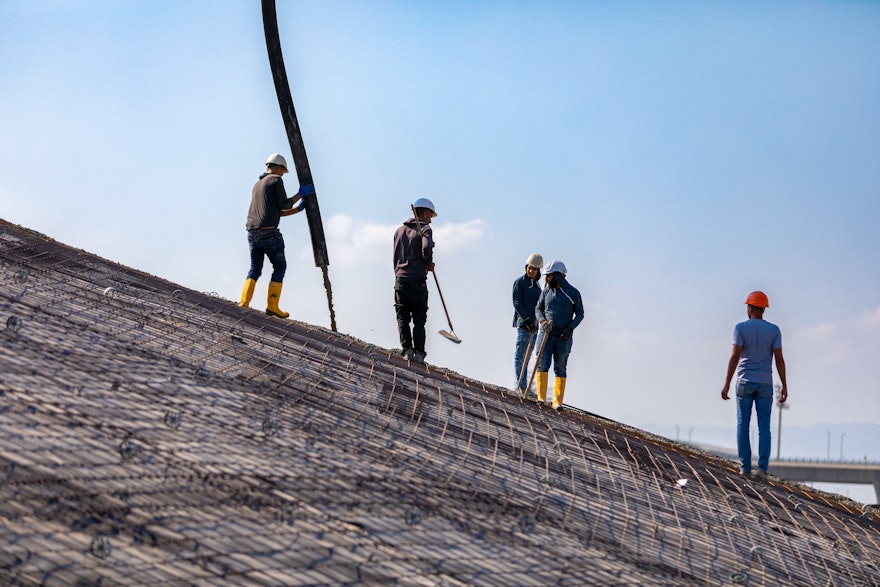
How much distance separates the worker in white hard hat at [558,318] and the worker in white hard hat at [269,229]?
2.76 metres

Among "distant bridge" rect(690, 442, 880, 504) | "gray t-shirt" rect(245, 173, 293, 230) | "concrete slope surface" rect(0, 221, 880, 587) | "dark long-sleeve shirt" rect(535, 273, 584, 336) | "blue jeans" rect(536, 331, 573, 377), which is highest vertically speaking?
"distant bridge" rect(690, 442, 880, 504)

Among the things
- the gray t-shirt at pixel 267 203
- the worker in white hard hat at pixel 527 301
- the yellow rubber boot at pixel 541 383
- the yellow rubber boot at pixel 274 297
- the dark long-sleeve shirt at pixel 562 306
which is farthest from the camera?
the worker in white hard hat at pixel 527 301

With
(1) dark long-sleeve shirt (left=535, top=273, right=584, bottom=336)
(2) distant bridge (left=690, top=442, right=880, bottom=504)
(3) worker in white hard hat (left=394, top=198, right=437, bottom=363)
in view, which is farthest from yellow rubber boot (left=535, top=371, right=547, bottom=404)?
(2) distant bridge (left=690, top=442, right=880, bottom=504)

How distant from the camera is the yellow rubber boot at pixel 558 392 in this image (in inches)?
399

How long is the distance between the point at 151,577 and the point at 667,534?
351cm

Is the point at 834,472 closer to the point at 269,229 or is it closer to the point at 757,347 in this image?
the point at 757,347

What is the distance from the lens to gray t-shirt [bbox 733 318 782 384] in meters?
9.30

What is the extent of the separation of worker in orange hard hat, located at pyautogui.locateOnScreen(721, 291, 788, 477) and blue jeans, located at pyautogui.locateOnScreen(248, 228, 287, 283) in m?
4.67

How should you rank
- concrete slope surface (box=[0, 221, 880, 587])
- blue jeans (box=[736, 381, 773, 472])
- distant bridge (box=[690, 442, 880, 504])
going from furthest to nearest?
1. distant bridge (box=[690, 442, 880, 504])
2. blue jeans (box=[736, 381, 773, 472])
3. concrete slope surface (box=[0, 221, 880, 587])

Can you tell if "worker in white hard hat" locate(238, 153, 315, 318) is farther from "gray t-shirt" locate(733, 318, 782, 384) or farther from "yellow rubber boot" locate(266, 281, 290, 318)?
"gray t-shirt" locate(733, 318, 782, 384)

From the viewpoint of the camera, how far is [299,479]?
5008 millimetres

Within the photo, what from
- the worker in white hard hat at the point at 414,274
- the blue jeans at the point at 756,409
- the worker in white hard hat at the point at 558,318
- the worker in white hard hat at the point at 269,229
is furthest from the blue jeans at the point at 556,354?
the worker in white hard hat at the point at 269,229

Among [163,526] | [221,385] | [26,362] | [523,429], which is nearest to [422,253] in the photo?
[523,429]

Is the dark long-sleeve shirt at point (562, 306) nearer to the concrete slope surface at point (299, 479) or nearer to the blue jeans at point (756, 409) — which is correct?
the concrete slope surface at point (299, 479)
